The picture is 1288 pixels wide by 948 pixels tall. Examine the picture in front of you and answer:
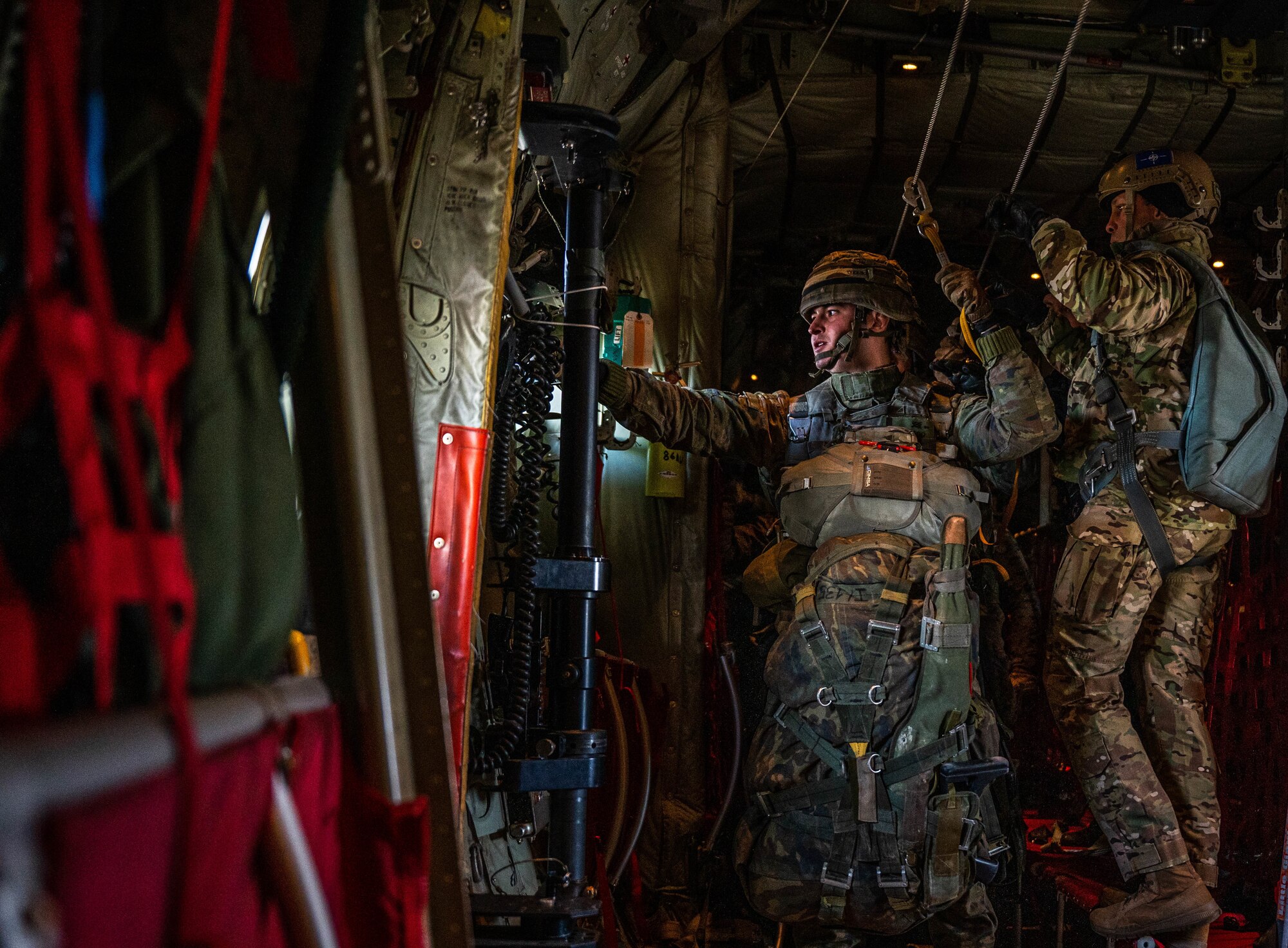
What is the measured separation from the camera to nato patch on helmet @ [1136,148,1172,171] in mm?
4527

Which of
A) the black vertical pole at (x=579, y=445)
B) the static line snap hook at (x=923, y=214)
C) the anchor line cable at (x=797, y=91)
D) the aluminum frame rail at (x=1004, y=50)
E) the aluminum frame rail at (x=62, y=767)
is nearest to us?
the aluminum frame rail at (x=62, y=767)

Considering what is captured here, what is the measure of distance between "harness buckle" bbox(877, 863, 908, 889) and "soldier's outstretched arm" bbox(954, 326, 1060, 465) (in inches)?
67.7

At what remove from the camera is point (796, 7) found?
5.39 meters

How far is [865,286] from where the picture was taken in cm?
482

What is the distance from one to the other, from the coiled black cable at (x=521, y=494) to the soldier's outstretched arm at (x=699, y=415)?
2.82ft

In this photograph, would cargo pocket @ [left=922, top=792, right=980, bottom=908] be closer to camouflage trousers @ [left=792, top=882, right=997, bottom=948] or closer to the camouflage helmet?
camouflage trousers @ [left=792, top=882, right=997, bottom=948]

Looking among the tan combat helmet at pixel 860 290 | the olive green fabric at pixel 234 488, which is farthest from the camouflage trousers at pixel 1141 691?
the olive green fabric at pixel 234 488

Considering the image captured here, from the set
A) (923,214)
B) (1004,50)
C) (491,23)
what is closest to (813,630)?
(923,214)

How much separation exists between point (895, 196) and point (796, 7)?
1403 mm

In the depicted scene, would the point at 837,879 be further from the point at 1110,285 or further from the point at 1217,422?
the point at 1110,285

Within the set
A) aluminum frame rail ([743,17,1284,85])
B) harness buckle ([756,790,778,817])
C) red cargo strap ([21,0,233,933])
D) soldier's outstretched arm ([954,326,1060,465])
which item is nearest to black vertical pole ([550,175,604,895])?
harness buckle ([756,790,778,817])

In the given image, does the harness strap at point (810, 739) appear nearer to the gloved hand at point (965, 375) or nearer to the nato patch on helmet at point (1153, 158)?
the gloved hand at point (965, 375)

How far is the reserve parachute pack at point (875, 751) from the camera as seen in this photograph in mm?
3963

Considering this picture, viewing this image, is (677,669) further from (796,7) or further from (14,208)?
(14,208)
